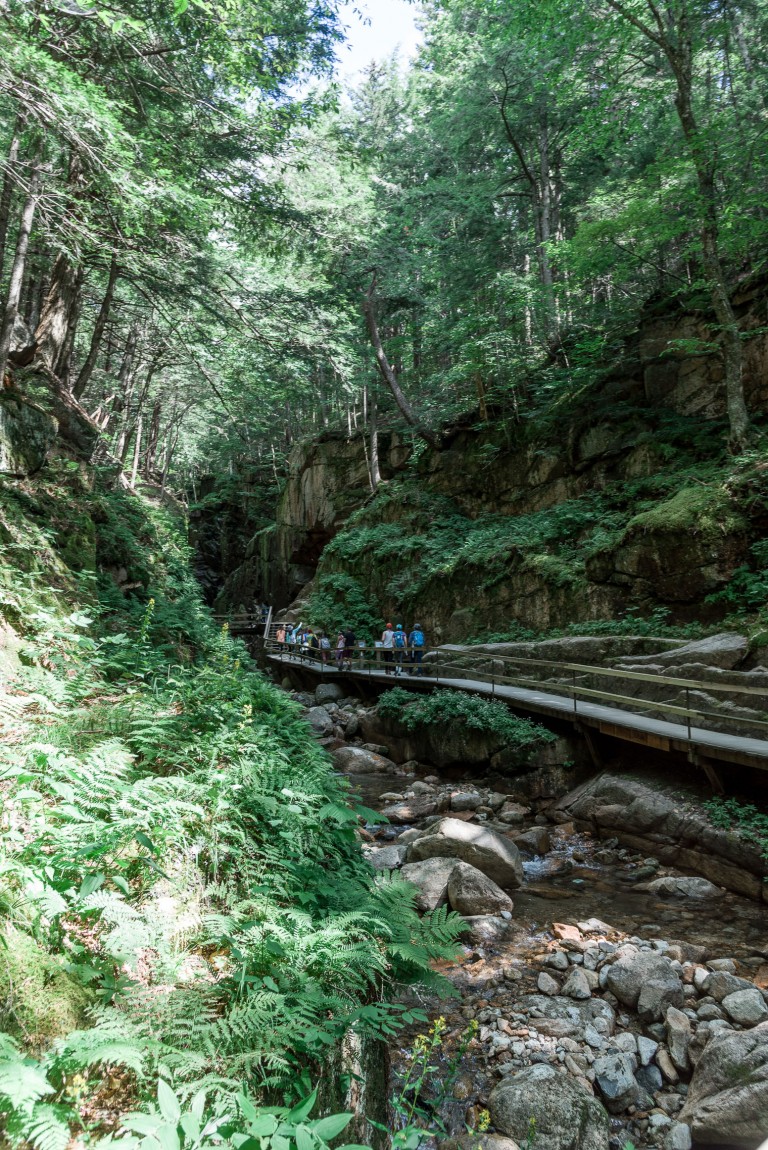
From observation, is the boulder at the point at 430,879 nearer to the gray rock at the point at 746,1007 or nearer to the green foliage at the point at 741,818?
the gray rock at the point at 746,1007

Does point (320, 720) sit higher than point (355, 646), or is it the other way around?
point (355, 646)

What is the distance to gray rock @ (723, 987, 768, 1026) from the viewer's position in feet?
15.0

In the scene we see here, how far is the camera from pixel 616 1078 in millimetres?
4234

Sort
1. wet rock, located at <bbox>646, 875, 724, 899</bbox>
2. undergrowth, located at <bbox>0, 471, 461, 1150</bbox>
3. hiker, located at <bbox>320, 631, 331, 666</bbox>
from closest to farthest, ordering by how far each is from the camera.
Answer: undergrowth, located at <bbox>0, 471, 461, 1150</bbox>
wet rock, located at <bbox>646, 875, 724, 899</bbox>
hiker, located at <bbox>320, 631, 331, 666</bbox>

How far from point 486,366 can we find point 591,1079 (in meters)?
20.3

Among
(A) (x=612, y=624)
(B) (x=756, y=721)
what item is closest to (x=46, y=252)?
(A) (x=612, y=624)

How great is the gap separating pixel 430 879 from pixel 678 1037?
298cm

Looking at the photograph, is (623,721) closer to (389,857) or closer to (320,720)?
(389,857)

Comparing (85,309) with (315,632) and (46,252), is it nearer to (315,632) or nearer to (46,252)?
(46,252)

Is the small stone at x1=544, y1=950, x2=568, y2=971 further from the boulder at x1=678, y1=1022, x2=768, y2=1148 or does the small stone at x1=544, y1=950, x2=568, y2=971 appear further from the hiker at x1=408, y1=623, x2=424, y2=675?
the hiker at x1=408, y1=623, x2=424, y2=675

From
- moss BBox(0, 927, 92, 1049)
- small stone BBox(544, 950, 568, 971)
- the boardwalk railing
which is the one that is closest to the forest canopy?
moss BBox(0, 927, 92, 1049)

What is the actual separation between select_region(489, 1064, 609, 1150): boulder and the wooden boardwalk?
4598 millimetres

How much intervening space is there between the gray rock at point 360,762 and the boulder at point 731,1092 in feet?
29.2

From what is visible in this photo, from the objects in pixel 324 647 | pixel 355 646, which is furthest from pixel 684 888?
pixel 324 647
